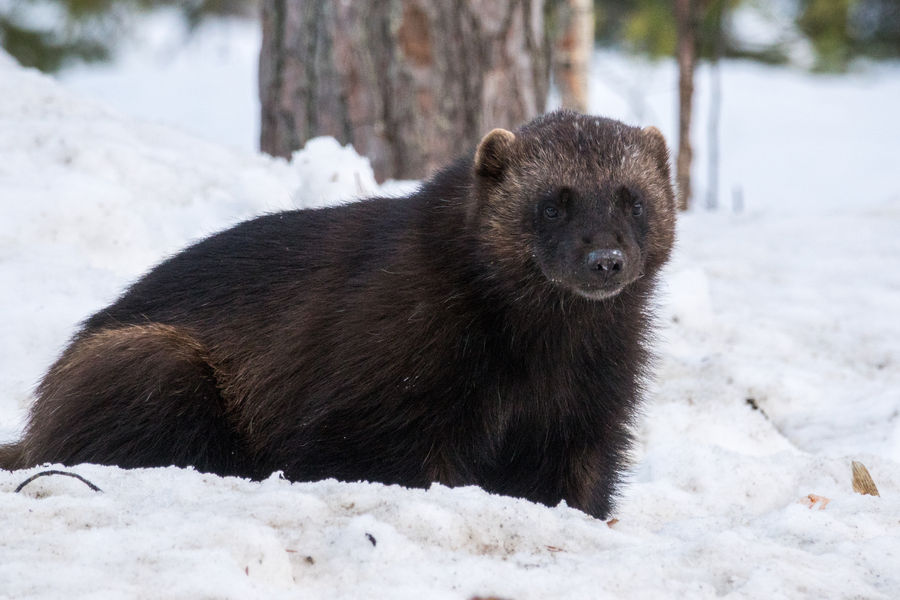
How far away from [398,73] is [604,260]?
2.62 meters

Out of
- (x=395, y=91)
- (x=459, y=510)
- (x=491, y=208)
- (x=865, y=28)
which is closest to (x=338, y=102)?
(x=395, y=91)

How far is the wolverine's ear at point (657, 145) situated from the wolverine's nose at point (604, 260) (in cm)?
56

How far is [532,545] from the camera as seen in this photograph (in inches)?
89.4

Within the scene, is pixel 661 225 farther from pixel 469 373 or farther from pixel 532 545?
pixel 532 545

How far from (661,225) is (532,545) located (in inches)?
50.1

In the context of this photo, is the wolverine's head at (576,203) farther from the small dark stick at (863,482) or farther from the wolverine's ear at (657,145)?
the small dark stick at (863,482)

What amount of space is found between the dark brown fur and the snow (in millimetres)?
387

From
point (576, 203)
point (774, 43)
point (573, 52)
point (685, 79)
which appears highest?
point (576, 203)

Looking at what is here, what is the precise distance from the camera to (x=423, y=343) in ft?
9.66

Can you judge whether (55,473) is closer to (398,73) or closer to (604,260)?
(604,260)

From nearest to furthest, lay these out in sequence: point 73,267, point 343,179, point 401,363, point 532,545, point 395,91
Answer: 1. point 532,545
2. point 401,363
3. point 73,267
4. point 343,179
5. point 395,91

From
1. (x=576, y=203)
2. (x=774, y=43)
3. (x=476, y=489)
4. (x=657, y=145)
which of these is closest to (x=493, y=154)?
(x=576, y=203)

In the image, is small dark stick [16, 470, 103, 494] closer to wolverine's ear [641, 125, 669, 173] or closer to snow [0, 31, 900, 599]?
snow [0, 31, 900, 599]

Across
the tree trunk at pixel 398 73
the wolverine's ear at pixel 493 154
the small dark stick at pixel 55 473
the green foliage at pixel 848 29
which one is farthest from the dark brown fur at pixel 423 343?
the green foliage at pixel 848 29
